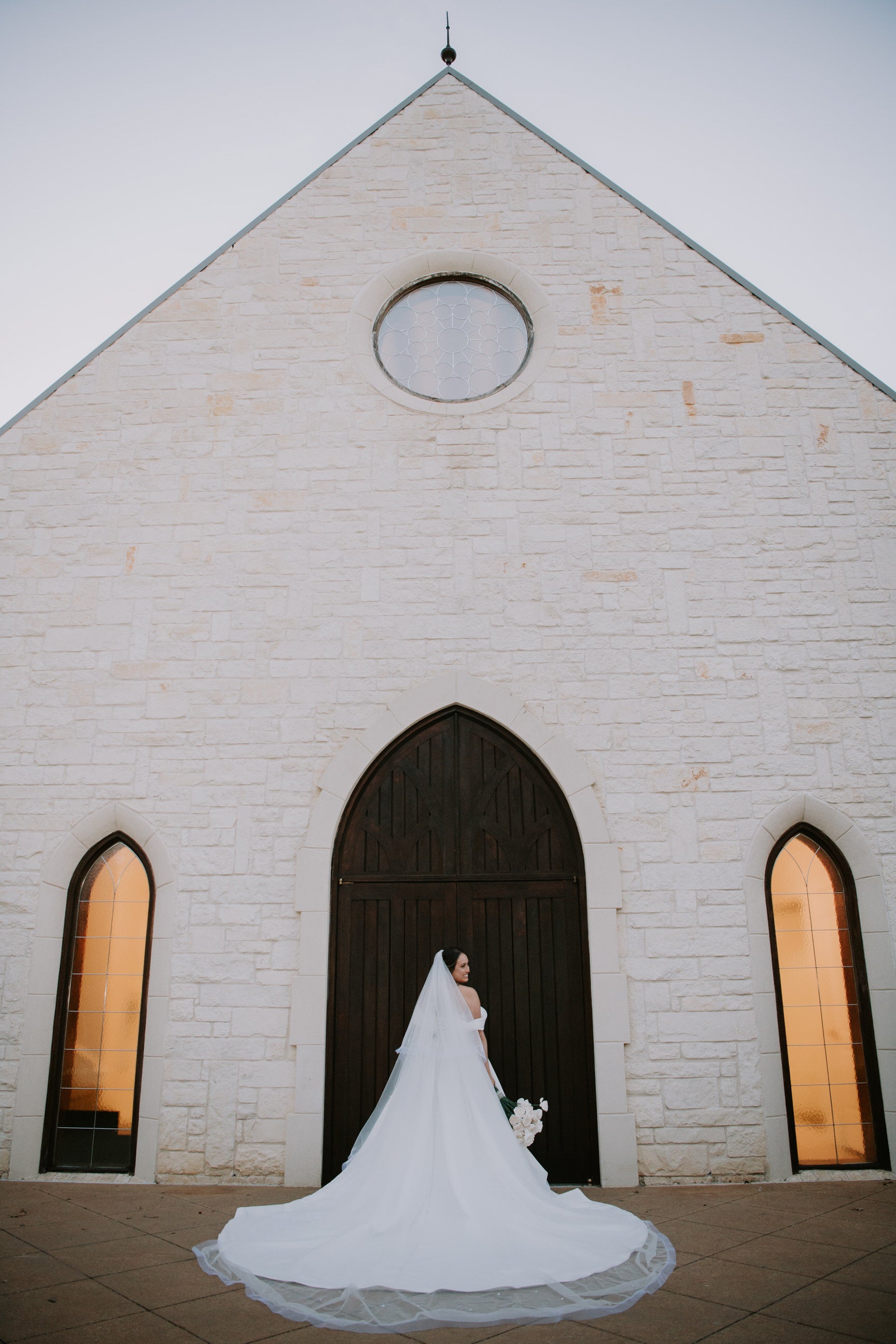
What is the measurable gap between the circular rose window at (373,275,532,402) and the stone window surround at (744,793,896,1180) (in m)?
4.04

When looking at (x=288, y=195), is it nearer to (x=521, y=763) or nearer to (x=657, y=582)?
(x=657, y=582)

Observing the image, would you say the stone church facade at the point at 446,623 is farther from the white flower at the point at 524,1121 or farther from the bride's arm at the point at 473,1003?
the bride's arm at the point at 473,1003

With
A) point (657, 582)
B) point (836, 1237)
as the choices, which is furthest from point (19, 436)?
point (836, 1237)

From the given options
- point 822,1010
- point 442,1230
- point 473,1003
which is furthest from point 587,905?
point 442,1230

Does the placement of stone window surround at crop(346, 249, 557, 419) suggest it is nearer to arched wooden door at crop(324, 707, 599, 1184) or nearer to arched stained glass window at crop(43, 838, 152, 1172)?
arched wooden door at crop(324, 707, 599, 1184)

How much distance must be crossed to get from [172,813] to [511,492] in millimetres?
3429

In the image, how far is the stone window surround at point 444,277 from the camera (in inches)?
265

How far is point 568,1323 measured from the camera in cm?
305

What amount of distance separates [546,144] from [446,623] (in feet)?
14.5

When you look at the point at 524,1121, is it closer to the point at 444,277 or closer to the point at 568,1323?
the point at 568,1323

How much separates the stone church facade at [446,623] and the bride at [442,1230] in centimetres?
115

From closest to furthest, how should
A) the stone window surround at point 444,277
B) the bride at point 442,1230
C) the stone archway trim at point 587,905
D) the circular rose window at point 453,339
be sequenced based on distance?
the bride at point 442,1230 < the stone archway trim at point 587,905 < the stone window surround at point 444,277 < the circular rose window at point 453,339

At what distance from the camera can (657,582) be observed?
6.32m

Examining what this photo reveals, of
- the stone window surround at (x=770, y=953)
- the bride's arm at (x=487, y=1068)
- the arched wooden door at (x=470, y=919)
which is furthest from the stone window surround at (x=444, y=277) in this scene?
the bride's arm at (x=487, y=1068)
